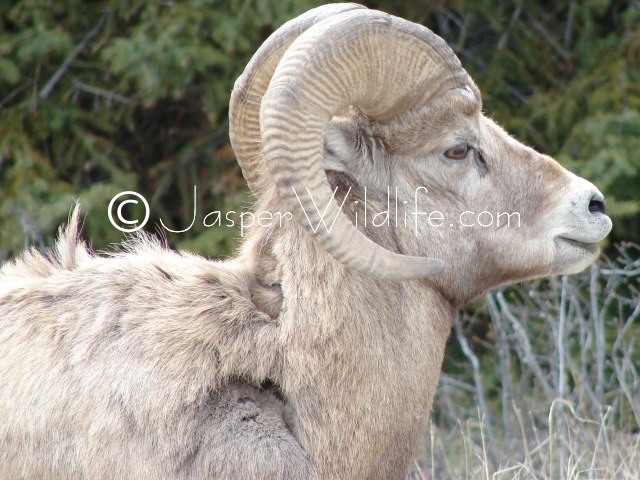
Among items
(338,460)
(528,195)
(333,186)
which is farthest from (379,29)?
(338,460)

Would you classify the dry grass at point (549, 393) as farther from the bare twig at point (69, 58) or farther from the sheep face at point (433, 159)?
the bare twig at point (69, 58)

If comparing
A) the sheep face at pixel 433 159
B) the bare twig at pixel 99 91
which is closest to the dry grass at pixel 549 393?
the sheep face at pixel 433 159

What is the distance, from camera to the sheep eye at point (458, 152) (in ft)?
12.3

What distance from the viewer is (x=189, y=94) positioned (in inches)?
343

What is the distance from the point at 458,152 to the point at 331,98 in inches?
25.8

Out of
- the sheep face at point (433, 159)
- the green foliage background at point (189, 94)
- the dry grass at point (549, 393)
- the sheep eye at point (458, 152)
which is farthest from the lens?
the green foliage background at point (189, 94)

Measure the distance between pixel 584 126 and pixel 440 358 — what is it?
14.7 ft

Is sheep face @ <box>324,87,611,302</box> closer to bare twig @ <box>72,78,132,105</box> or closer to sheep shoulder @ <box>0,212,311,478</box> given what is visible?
sheep shoulder @ <box>0,212,311,478</box>

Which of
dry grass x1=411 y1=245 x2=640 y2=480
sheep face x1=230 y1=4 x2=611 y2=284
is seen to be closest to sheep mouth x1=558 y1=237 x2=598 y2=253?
sheep face x1=230 y1=4 x2=611 y2=284

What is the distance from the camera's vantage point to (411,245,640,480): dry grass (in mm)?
5250

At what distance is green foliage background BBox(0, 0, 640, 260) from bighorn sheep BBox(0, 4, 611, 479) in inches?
135

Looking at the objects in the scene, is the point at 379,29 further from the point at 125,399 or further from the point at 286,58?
the point at 125,399

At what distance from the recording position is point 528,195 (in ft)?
12.5

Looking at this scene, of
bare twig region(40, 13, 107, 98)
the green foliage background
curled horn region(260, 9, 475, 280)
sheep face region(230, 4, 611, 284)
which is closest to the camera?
curled horn region(260, 9, 475, 280)
